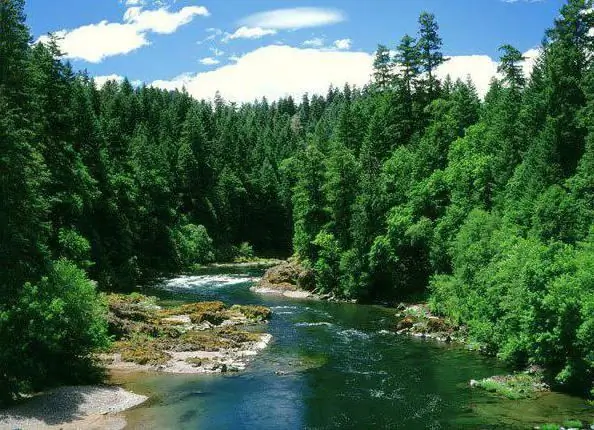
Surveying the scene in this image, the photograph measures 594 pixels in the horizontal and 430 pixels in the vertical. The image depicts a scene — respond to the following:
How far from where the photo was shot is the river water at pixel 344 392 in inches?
1104

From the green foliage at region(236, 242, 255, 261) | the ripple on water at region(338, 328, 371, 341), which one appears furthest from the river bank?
the green foliage at region(236, 242, 255, 261)

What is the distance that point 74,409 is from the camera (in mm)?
28641

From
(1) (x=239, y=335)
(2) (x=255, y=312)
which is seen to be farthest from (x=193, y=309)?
(1) (x=239, y=335)

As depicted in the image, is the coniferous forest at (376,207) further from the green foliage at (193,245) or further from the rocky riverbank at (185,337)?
the rocky riverbank at (185,337)

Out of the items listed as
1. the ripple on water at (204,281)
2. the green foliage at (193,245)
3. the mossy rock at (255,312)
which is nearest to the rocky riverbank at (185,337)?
the mossy rock at (255,312)

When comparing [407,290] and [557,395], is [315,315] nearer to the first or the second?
[407,290]

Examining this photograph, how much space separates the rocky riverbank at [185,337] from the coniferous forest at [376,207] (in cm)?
411

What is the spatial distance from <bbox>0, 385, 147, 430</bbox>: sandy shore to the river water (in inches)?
38.9

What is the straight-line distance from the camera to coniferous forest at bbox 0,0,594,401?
31.5m

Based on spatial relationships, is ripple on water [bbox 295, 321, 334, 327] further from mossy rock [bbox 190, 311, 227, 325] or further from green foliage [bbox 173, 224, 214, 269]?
green foliage [bbox 173, 224, 214, 269]

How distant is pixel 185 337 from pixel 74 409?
637 inches

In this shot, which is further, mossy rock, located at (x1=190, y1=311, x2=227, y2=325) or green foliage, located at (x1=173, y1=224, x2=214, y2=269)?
green foliage, located at (x1=173, y1=224, x2=214, y2=269)

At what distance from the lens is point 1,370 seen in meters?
28.0

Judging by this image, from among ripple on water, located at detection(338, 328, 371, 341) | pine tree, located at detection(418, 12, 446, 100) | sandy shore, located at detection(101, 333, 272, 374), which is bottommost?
ripple on water, located at detection(338, 328, 371, 341)
